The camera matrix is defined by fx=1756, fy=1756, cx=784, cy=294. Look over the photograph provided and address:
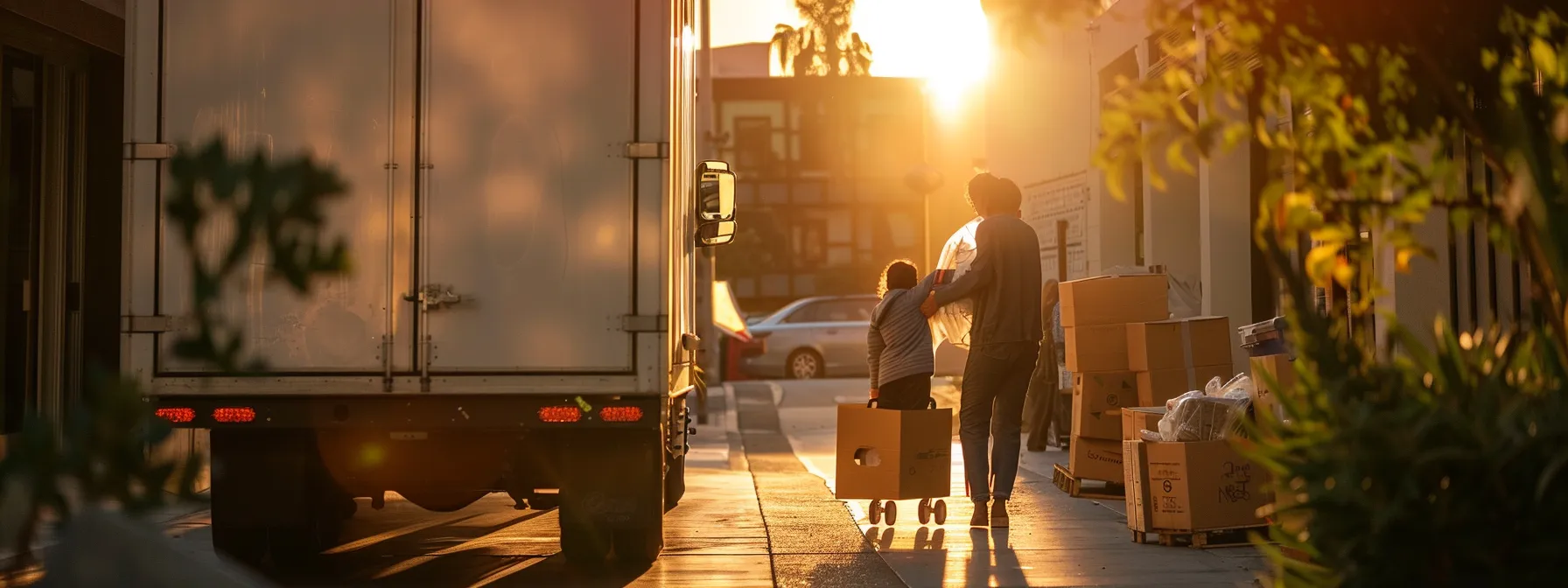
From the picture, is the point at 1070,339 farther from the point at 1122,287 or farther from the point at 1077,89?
the point at 1077,89

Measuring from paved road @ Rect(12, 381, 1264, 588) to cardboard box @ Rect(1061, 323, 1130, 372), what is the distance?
0.84 metres

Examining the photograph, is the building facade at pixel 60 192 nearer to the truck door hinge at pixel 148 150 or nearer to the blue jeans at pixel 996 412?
the truck door hinge at pixel 148 150

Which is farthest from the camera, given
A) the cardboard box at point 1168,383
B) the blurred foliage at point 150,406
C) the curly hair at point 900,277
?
the cardboard box at point 1168,383

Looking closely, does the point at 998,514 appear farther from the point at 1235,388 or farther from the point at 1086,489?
the point at 1086,489

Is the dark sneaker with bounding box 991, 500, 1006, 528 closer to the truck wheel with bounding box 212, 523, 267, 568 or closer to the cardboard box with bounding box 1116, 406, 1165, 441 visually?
the cardboard box with bounding box 1116, 406, 1165, 441

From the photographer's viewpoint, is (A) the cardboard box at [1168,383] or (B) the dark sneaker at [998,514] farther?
(A) the cardboard box at [1168,383]

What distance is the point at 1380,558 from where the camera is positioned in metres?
3.51

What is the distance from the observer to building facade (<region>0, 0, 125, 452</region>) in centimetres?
1064

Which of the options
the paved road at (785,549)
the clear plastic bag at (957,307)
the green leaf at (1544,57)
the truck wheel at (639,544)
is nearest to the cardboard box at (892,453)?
the paved road at (785,549)

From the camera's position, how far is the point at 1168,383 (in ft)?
33.6

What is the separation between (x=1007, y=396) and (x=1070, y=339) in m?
1.78

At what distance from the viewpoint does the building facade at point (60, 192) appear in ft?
34.9

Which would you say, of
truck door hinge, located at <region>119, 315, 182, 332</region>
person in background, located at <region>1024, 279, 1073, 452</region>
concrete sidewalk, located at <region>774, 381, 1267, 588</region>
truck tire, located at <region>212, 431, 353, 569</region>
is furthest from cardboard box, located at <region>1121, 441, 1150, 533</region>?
person in background, located at <region>1024, 279, 1073, 452</region>

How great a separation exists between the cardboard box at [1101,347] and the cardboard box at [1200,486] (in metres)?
2.33
